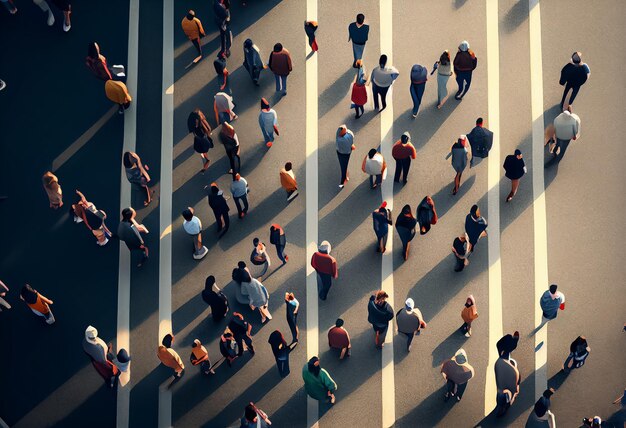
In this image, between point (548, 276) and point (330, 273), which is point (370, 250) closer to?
point (330, 273)

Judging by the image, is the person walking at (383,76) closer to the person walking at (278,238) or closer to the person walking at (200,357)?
the person walking at (278,238)

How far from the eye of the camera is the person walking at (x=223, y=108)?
21234mm

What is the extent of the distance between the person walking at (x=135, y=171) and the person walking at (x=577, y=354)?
8.98 metres

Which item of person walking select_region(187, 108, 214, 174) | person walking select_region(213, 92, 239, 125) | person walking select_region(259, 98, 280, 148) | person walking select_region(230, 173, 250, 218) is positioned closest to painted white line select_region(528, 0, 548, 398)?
person walking select_region(259, 98, 280, 148)

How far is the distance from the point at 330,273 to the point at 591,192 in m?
5.93

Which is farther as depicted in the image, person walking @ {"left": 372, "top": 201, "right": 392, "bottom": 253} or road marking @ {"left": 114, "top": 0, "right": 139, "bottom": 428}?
person walking @ {"left": 372, "top": 201, "right": 392, "bottom": 253}

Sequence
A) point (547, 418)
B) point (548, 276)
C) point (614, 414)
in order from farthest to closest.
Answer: point (548, 276) → point (614, 414) → point (547, 418)

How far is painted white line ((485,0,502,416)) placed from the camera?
765 inches

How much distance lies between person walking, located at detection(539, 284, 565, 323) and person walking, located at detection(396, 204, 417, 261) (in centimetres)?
276

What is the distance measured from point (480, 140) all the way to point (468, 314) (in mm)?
3622

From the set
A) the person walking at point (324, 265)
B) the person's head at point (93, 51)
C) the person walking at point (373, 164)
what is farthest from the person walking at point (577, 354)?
the person's head at point (93, 51)

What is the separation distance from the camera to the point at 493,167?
69.9 ft

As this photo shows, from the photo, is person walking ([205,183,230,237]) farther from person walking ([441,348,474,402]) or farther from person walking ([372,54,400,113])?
person walking ([441,348,474,402])

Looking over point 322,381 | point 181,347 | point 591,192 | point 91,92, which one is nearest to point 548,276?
point 591,192
